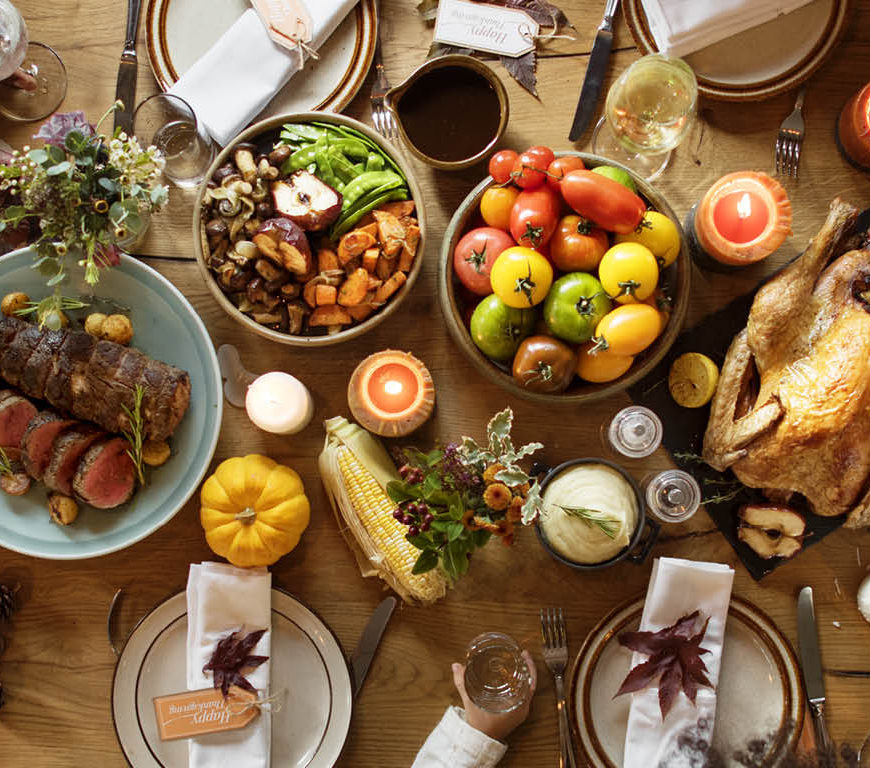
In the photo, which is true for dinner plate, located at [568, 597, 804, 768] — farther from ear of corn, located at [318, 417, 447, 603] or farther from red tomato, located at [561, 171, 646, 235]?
red tomato, located at [561, 171, 646, 235]

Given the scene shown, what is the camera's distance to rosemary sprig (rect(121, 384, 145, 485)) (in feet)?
5.14

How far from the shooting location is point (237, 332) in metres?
1.77

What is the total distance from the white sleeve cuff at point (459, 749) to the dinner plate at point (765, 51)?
4.95 ft

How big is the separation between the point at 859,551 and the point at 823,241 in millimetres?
728

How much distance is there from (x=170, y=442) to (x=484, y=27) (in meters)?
1.16

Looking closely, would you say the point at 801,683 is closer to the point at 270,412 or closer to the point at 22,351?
the point at 270,412

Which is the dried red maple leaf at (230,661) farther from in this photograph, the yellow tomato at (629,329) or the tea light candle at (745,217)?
the tea light candle at (745,217)

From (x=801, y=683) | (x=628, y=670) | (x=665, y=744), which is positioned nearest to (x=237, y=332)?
(x=628, y=670)

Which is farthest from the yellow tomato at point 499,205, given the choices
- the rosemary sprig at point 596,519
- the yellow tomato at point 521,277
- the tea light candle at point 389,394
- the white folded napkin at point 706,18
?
the rosemary sprig at point 596,519

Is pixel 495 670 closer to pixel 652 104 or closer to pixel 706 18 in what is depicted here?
pixel 652 104

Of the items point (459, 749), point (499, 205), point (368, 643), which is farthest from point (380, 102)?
point (459, 749)

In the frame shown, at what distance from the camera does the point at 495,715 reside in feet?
5.34

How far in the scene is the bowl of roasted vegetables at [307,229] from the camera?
157cm

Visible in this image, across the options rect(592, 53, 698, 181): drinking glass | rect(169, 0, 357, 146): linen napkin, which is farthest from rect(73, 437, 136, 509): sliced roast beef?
rect(592, 53, 698, 181): drinking glass
